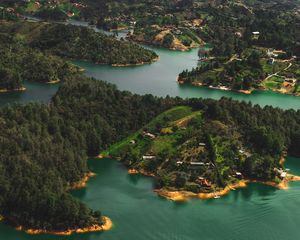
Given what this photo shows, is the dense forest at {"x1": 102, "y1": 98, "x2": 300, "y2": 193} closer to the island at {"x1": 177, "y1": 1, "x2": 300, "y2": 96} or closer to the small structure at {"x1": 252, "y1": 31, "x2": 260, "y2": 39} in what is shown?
the island at {"x1": 177, "y1": 1, "x2": 300, "y2": 96}

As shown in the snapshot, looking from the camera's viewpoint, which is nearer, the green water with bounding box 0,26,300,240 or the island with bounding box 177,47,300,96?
the green water with bounding box 0,26,300,240

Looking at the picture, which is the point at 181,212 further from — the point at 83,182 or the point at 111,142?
the point at 111,142

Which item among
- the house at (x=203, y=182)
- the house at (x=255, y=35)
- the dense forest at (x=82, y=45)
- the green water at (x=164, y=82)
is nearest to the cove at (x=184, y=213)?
the house at (x=203, y=182)

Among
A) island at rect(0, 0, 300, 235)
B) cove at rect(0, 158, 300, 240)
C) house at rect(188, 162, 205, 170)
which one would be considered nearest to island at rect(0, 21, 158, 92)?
island at rect(0, 0, 300, 235)

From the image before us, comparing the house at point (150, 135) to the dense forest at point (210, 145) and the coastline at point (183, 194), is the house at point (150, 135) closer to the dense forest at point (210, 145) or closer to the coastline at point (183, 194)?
the dense forest at point (210, 145)

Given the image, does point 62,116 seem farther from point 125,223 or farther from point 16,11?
point 16,11
